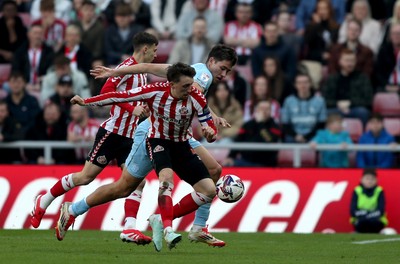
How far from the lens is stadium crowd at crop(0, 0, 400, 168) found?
18.9 m

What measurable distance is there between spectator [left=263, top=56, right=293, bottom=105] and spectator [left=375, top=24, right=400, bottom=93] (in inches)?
63.7

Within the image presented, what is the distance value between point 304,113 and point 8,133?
15.4 feet

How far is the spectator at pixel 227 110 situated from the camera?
1914 cm

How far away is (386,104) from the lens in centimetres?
1991

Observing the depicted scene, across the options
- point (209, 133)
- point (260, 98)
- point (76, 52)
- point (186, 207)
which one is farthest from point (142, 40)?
point (76, 52)

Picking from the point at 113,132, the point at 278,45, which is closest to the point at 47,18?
the point at 278,45

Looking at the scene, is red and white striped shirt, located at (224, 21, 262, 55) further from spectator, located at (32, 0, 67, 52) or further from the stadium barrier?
the stadium barrier

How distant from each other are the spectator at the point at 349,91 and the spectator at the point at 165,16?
3.57m

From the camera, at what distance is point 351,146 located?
1803 cm

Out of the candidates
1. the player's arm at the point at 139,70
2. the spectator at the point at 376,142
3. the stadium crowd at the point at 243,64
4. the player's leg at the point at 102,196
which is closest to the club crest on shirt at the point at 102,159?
the player's leg at the point at 102,196

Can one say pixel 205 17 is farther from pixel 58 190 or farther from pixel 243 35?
pixel 58 190

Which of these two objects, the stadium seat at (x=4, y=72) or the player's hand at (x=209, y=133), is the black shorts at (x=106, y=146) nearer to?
Result: the player's hand at (x=209, y=133)

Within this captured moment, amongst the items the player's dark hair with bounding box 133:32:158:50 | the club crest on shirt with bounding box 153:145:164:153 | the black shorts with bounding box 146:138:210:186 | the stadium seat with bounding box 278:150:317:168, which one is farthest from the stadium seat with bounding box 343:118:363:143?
the club crest on shirt with bounding box 153:145:164:153

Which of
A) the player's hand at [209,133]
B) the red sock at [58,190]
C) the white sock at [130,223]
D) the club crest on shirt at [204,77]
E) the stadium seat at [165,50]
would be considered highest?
the club crest on shirt at [204,77]
